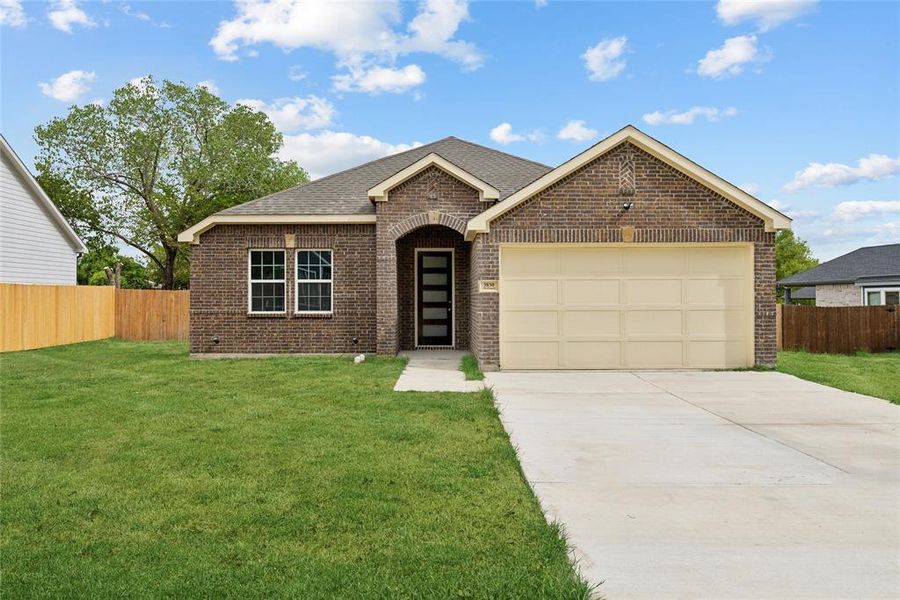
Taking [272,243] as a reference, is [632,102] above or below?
above

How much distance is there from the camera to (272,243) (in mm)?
14156

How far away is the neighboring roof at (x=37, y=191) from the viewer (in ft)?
63.1

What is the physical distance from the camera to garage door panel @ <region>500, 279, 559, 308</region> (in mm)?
11570

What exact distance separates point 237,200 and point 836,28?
31494 mm

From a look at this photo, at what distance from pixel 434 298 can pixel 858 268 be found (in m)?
20.3

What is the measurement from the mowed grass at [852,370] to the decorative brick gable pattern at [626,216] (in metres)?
1.73

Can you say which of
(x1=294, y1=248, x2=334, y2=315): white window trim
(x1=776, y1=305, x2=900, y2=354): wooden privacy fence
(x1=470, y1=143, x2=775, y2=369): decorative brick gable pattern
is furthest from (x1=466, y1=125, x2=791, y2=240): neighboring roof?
(x1=776, y1=305, x2=900, y2=354): wooden privacy fence

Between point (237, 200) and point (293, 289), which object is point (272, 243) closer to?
point (293, 289)

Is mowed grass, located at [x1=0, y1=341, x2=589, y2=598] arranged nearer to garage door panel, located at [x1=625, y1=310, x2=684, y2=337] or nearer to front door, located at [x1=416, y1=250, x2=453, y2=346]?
garage door panel, located at [x1=625, y1=310, x2=684, y2=337]

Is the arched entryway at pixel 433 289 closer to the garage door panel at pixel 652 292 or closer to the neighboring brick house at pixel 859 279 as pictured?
the garage door panel at pixel 652 292

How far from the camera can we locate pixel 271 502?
4352mm

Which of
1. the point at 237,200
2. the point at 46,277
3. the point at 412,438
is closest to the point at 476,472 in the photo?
the point at 412,438

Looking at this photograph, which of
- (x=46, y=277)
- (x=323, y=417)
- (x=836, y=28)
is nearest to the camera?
(x=323, y=417)

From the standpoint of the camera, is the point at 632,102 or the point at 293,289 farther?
the point at 293,289
